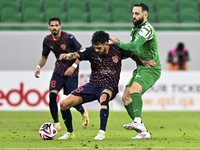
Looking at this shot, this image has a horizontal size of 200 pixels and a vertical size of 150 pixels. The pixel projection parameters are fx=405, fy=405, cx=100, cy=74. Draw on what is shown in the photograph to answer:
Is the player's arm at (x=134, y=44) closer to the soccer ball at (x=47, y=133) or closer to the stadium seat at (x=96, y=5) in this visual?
the soccer ball at (x=47, y=133)

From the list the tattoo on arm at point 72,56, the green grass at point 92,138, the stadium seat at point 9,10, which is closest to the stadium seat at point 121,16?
the stadium seat at point 9,10

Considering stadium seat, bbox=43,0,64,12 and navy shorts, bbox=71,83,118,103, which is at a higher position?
stadium seat, bbox=43,0,64,12

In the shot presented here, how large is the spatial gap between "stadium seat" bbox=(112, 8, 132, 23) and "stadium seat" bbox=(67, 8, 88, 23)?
113 cm

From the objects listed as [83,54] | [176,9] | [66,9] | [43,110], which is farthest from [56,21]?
[176,9]

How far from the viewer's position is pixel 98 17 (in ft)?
50.6

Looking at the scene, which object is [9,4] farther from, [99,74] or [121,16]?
[99,74]

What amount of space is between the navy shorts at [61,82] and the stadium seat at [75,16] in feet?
22.7

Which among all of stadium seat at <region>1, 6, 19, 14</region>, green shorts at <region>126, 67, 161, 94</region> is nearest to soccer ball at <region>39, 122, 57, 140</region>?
→ green shorts at <region>126, 67, 161, 94</region>

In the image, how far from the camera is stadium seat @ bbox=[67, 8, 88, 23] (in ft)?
50.1

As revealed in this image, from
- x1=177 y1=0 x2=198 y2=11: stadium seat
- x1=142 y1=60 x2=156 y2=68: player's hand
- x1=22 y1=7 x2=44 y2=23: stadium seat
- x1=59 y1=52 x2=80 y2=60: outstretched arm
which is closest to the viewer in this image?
x1=59 y1=52 x2=80 y2=60: outstretched arm

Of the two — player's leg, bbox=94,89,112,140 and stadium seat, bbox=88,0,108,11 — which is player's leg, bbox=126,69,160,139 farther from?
stadium seat, bbox=88,0,108,11

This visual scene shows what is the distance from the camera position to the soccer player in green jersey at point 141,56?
20.2 feet

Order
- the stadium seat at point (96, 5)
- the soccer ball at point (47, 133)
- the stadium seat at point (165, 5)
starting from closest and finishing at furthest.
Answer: the soccer ball at point (47, 133) → the stadium seat at point (96, 5) → the stadium seat at point (165, 5)

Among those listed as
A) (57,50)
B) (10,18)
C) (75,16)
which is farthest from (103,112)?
(10,18)
